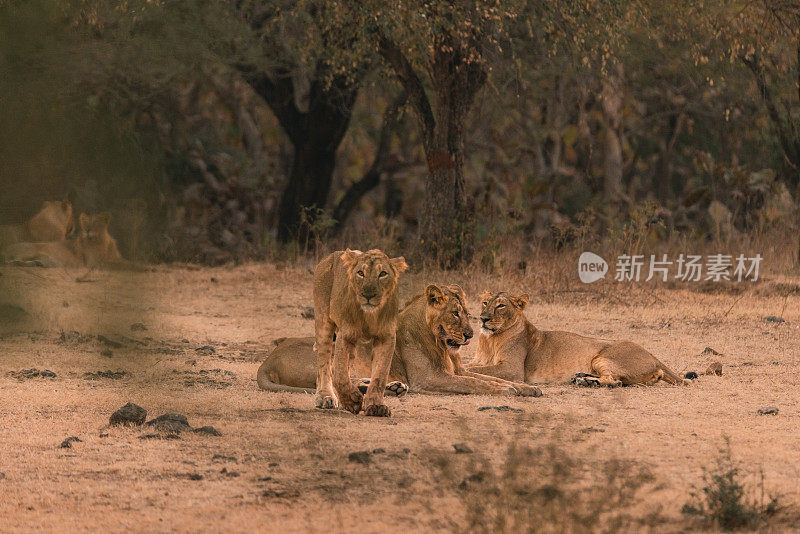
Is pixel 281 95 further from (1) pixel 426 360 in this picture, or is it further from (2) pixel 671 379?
(2) pixel 671 379

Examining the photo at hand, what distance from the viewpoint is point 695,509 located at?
374 cm

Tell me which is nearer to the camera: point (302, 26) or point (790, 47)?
point (790, 47)

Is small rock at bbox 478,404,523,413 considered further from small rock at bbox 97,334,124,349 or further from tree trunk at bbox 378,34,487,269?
tree trunk at bbox 378,34,487,269

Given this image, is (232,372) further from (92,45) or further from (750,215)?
(750,215)

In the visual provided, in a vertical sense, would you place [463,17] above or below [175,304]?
above

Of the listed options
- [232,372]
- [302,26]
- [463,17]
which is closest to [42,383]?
[232,372]

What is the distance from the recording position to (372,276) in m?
5.75

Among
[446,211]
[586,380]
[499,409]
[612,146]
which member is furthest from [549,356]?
[612,146]

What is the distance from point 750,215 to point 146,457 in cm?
1722

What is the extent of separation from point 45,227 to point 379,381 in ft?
15.8

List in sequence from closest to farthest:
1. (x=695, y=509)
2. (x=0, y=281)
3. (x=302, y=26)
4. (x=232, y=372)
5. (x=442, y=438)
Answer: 1. (x=0, y=281)
2. (x=695, y=509)
3. (x=442, y=438)
4. (x=232, y=372)
5. (x=302, y=26)

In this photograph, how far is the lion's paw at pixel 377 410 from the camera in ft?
19.4

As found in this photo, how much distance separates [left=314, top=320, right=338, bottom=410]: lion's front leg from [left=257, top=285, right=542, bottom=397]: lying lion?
56 cm

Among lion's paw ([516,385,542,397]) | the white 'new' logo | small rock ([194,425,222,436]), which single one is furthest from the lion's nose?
the white 'new' logo
